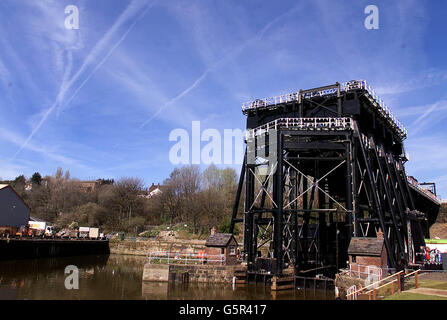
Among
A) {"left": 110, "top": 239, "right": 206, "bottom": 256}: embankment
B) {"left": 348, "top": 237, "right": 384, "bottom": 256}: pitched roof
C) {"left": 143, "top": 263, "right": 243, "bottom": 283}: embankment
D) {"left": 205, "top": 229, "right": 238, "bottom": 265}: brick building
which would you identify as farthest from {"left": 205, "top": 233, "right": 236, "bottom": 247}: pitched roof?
{"left": 110, "top": 239, "right": 206, "bottom": 256}: embankment

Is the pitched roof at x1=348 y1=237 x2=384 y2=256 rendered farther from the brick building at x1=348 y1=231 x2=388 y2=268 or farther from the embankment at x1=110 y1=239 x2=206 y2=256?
the embankment at x1=110 y1=239 x2=206 y2=256

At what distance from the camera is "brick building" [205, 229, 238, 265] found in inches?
1044

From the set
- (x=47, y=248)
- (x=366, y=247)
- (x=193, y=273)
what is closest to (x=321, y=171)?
(x=366, y=247)

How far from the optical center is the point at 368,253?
20422mm

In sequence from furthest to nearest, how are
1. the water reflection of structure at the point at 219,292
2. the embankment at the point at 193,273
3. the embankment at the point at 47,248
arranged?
the embankment at the point at 47,248, the embankment at the point at 193,273, the water reflection of structure at the point at 219,292

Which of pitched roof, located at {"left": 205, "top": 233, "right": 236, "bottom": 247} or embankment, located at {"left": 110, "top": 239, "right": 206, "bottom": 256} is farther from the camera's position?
embankment, located at {"left": 110, "top": 239, "right": 206, "bottom": 256}

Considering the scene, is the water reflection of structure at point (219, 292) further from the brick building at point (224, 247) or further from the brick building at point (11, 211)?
the brick building at point (11, 211)

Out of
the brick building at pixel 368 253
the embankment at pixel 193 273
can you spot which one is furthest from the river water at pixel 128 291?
the brick building at pixel 368 253

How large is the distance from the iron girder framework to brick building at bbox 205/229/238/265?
4.46ft

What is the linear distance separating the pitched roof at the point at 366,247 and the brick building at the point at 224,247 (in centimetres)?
918

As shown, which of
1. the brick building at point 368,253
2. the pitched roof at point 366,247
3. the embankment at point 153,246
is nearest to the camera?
the brick building at point 368,253

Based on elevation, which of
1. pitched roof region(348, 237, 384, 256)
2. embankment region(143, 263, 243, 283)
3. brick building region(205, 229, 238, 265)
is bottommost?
embankment region(143, 263, 243, 283)

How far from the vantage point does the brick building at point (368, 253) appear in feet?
66.2
